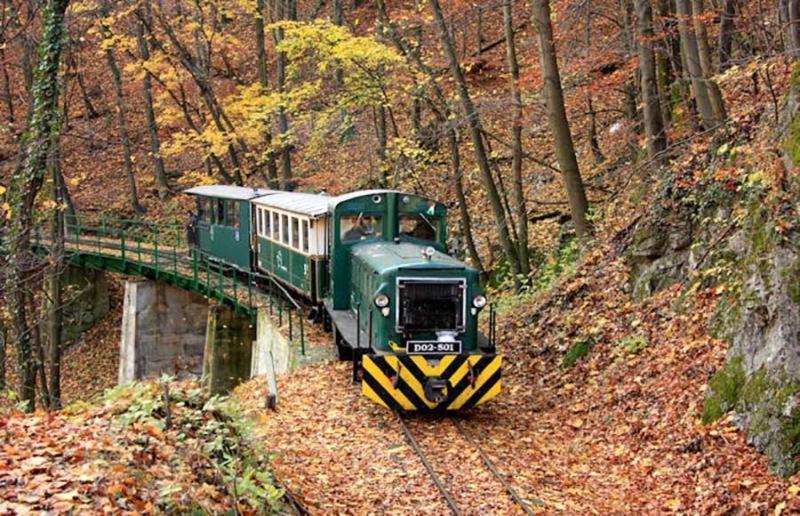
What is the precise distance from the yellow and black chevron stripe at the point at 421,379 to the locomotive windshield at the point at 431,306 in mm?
567

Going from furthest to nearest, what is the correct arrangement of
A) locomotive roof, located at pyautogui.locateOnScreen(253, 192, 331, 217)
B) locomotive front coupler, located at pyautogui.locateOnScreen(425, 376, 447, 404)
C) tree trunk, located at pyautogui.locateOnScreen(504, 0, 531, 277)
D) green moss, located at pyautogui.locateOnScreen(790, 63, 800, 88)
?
tree trunk, located at pyautogui.locateOnScreen(504, 0, 531, 277), locomotive roof, located at pyautogui.locateOnScreen(253, 192, 331, 217), locomotive front coupler, located at pyautogui.locateOnScreen(425, 376, 447, 404), green moss, located at pyautogui.locateOnScreen(790, 63, 800, 88)

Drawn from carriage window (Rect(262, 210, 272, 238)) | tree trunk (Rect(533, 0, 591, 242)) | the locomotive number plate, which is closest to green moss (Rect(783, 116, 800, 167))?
the locomotive number plate

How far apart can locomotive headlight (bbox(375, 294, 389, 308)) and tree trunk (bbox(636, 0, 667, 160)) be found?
6.24 meters

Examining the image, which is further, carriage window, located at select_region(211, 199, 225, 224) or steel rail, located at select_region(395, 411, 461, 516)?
carriage window, located at select_region(211, 199, 225, 224)

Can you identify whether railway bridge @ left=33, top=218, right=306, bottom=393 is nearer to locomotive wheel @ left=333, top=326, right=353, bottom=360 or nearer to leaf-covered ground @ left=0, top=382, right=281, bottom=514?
locomotive wheel @ left=333, top=326, right=353, bottom=360

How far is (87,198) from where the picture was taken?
37.6 metres

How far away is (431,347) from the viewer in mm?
12336

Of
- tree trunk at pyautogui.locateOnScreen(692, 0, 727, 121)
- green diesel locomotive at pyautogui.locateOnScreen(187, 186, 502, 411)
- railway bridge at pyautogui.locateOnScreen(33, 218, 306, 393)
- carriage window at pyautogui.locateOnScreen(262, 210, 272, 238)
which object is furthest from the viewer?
railway bridge at pyautogui.locateOnScreen(33, 218, 306, 393)

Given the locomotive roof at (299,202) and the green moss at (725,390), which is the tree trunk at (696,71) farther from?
the locomotive roof at (299,202)

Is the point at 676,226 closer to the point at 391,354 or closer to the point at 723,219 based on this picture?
the point at 723,219

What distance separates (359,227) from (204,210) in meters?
12.1

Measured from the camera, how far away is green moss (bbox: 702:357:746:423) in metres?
9.34

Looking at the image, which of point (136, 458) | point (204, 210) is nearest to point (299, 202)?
point (204, 210)

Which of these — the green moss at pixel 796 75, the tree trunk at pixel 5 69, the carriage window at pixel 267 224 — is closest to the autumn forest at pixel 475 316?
the green moss at pixel 796 75
